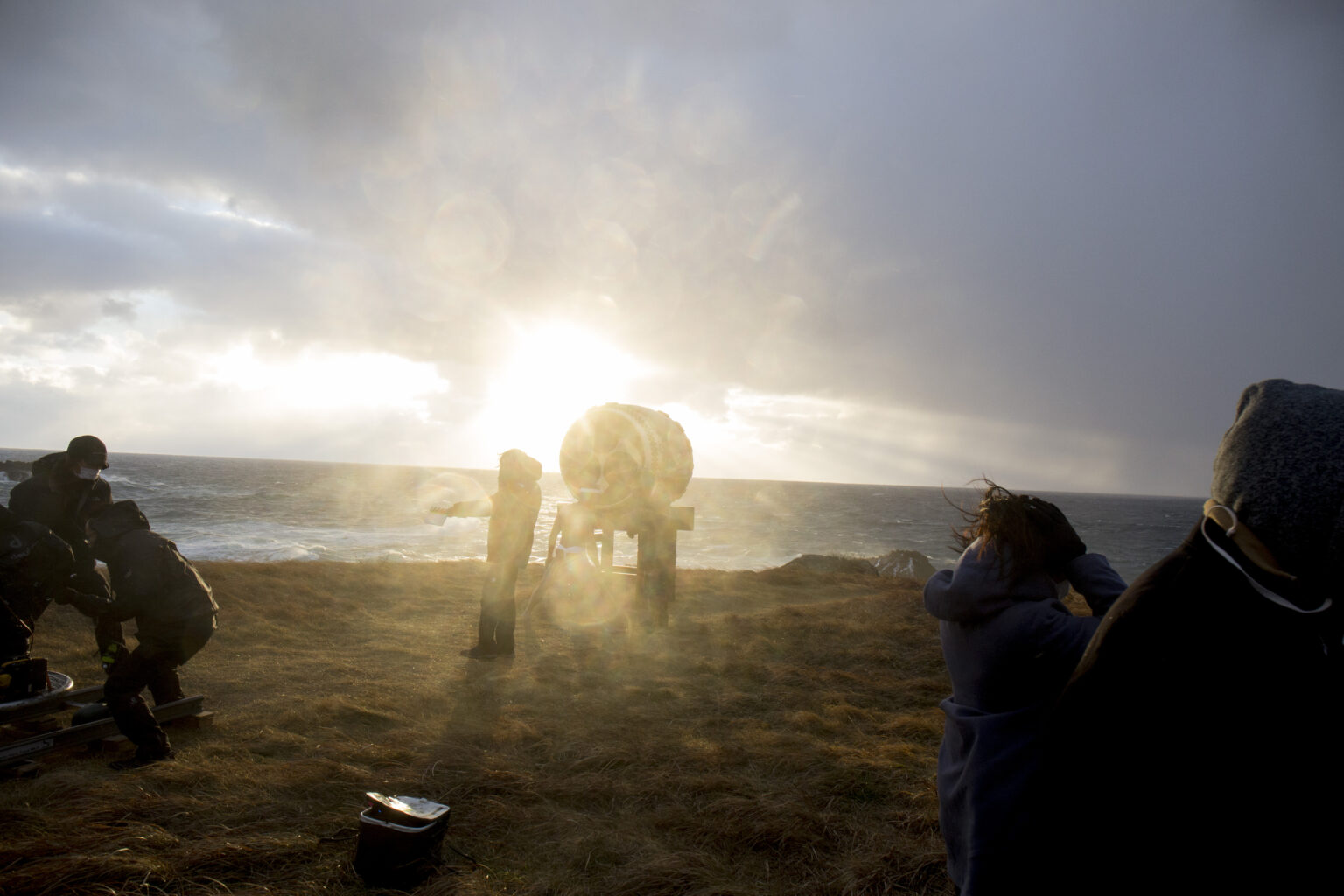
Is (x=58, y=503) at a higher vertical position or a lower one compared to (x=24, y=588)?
higher

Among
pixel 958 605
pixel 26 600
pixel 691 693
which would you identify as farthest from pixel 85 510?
pixel 958 605

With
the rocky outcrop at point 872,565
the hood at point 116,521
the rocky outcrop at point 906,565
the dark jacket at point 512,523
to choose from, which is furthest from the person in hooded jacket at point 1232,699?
the rocky outcrop at point 906,565

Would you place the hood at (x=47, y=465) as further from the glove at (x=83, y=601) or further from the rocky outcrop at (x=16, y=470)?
the rocky outcrop at (x=16, y=470)

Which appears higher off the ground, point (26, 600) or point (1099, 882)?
point (1099, 882)

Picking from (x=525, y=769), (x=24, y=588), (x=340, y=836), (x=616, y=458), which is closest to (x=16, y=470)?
(x=24, y=588)

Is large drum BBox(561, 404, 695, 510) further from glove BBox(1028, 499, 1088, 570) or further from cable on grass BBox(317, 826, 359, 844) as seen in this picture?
glove BBox(1028, 499, 1088, 570)

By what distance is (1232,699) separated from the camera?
1.23m

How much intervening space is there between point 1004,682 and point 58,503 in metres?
8.76

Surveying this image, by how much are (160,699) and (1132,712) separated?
697cm

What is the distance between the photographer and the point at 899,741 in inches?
235

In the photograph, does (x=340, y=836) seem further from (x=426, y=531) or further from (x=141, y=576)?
(x=426, y=531)

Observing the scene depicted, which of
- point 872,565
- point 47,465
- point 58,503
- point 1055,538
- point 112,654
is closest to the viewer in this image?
point 1055,538

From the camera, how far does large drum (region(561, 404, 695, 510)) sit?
10250 millimetres

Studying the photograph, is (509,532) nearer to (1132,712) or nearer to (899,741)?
(899,741)
